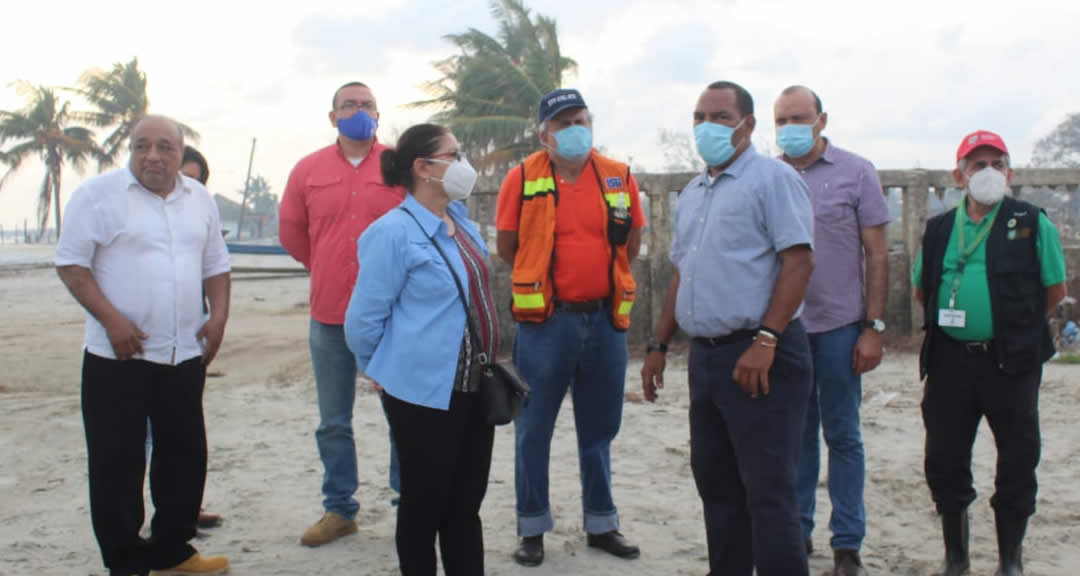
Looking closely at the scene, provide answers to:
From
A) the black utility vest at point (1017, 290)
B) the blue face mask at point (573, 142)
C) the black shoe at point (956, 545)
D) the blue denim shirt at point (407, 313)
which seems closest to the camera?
the blue denim shirt at point (407, 313)

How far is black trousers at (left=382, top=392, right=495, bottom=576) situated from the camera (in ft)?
11.0

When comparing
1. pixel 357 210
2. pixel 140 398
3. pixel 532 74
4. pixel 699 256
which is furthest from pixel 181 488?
pixel 532 74

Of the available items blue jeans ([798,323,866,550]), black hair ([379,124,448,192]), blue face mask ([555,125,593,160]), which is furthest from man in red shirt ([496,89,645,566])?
blue jeans ([798,323,866,550])

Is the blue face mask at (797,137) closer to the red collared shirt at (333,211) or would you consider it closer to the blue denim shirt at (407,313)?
the blue denim shirt at (407,313)

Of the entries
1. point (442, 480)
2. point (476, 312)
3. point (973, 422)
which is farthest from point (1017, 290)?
point (442, 480)

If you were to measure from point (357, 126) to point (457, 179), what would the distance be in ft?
4.15

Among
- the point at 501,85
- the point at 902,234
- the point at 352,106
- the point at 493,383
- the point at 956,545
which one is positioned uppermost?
the point at 501,85

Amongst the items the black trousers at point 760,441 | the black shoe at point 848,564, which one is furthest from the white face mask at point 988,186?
the black shoe at point 848,564

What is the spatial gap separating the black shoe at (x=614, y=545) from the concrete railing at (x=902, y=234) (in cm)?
503

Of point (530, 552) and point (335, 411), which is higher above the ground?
point (335, 411)

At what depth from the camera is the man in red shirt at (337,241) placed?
451 cm

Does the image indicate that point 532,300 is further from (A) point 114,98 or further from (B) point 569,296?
(A) point 114,98

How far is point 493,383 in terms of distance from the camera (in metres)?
3.42

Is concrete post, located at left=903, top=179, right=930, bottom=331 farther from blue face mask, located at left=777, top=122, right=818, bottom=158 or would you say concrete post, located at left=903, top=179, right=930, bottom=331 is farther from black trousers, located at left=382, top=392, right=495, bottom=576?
black trousers, located at left=382, top=392, right=495, bottom=576
